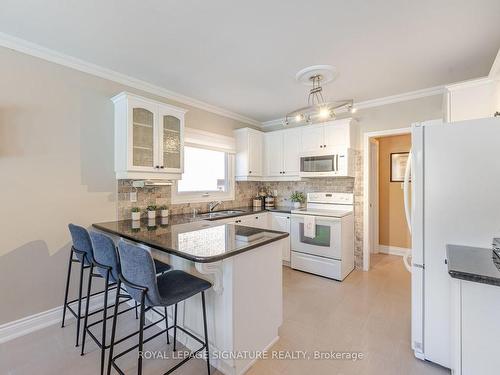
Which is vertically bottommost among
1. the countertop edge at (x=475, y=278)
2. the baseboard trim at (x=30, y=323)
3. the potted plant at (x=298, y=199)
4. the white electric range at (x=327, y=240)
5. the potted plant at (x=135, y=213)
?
the baseboard trim at (x=30, y=323)

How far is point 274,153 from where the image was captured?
13.9 feet

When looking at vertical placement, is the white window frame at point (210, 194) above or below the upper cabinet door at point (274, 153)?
below

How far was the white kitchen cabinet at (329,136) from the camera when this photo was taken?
339 centimetres

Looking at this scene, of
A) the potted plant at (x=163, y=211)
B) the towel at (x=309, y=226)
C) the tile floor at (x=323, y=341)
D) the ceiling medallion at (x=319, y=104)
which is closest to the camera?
the tile floor at (x=323, y=341)

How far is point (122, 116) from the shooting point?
8.22ft

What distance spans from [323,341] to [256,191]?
118 inches

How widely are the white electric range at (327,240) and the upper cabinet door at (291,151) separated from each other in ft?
2.55

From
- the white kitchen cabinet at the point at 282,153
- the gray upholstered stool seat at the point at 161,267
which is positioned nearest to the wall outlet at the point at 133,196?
the gray upholstered stool seat at the point at 161,267

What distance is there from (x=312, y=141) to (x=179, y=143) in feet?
6.68

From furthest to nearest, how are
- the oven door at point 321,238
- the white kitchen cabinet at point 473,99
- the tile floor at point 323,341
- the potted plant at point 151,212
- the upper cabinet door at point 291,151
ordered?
the upper cabinet door at point 291,151 → the oven door at point 321,238 → the potted plant at point 151,212 → the white kitchen cabinet at point 473,99 → the tile floor at point 323,341

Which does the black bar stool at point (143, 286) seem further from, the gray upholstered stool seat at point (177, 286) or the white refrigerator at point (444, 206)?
the white refrigerator at point (444, 206)

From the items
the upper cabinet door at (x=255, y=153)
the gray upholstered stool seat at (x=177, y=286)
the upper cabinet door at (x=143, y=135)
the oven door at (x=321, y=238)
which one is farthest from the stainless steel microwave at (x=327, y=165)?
the gray upholstered stool seat at (x=177, y=286)

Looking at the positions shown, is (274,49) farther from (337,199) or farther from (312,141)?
(337,199)

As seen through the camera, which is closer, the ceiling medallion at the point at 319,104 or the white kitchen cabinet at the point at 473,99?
the white kitchen cabinet at the point at 473,99
